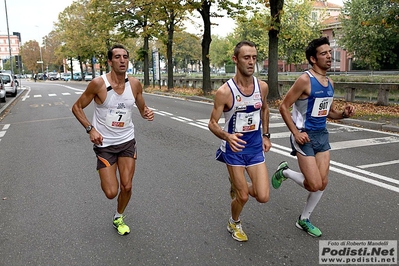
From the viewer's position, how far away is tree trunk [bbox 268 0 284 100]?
51.1ft

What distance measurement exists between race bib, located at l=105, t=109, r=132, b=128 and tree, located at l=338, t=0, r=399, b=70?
38.4 metres

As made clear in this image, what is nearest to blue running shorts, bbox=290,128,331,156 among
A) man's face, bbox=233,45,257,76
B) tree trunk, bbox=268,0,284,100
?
man's face, bbox=233,45,257,76

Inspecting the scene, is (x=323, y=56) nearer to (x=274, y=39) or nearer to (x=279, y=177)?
(x=279, y=177)

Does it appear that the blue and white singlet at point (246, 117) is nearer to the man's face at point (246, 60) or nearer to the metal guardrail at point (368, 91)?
the man's face at point (246, 60)

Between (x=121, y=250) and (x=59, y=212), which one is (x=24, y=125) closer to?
(x=59, y=212)

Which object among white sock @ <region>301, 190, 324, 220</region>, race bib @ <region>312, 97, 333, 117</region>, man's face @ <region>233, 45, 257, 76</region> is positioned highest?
man's face @ <region>233, 45, 257, 76</region>

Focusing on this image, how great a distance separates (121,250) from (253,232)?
4.41ft

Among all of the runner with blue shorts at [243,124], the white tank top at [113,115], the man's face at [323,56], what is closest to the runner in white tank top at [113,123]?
the white tank top at [113,115]

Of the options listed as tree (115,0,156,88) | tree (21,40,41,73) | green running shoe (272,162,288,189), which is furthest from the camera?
tree (21,40,41,73)

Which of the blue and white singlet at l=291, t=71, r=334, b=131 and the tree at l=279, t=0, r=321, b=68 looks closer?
the blue and white singlet at l=291, t=71, r=334, b=131

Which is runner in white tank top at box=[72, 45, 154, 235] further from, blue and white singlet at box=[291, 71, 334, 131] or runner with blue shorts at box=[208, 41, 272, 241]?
blue and white singlet at box=[291, 71, 334, 131]

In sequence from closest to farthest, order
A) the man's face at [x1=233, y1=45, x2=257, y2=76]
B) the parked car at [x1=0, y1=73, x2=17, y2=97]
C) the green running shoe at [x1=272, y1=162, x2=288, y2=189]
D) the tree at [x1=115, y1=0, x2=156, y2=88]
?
the man's face at [x1=233, y1=45, x2=257, y2=76] → the green running shoe at [x1=272, y1=162, x2=288, y2=189] → the parked car at [x1=0, y1=73, x2=17, y2=97] → the tree at [x1=115, y1=0, x2=156, y2=88]

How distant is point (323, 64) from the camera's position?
3816 mm

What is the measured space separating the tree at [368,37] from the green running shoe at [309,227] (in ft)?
125
